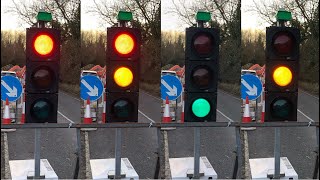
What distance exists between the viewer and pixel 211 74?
5555 mm

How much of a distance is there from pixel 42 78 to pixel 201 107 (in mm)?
1453

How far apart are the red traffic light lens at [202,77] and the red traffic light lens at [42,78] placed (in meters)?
1.27

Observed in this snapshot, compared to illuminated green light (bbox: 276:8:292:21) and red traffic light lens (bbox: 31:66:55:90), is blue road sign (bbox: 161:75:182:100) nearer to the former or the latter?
illuminated green light (bbox: 276:8:292:21)

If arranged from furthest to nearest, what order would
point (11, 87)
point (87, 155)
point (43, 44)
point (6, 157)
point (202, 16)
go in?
point (6, 157) < point (87, 155) < point (11, 87) < point (202, 16) < point (43, 44)

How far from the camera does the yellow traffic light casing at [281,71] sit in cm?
551

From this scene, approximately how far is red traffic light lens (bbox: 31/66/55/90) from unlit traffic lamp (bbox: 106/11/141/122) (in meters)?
0.50

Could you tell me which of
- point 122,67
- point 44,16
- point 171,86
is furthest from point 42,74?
point 171,86

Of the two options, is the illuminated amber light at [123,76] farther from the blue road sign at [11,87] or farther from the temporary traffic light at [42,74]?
the blue road sign at [11,87]

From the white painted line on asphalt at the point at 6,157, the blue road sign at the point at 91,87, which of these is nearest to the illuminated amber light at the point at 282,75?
the blue road sign at the point at 91,87

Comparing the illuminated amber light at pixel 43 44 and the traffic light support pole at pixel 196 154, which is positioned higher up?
the illuminated amber light at pixel 43 44

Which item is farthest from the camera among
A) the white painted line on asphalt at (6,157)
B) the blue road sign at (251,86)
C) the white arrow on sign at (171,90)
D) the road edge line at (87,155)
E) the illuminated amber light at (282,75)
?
the white painted line on asphalt at (6,157)

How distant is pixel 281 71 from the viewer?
216 inches

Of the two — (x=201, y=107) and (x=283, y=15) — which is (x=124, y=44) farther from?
(x=283, y=15)

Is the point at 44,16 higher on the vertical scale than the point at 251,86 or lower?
higher
